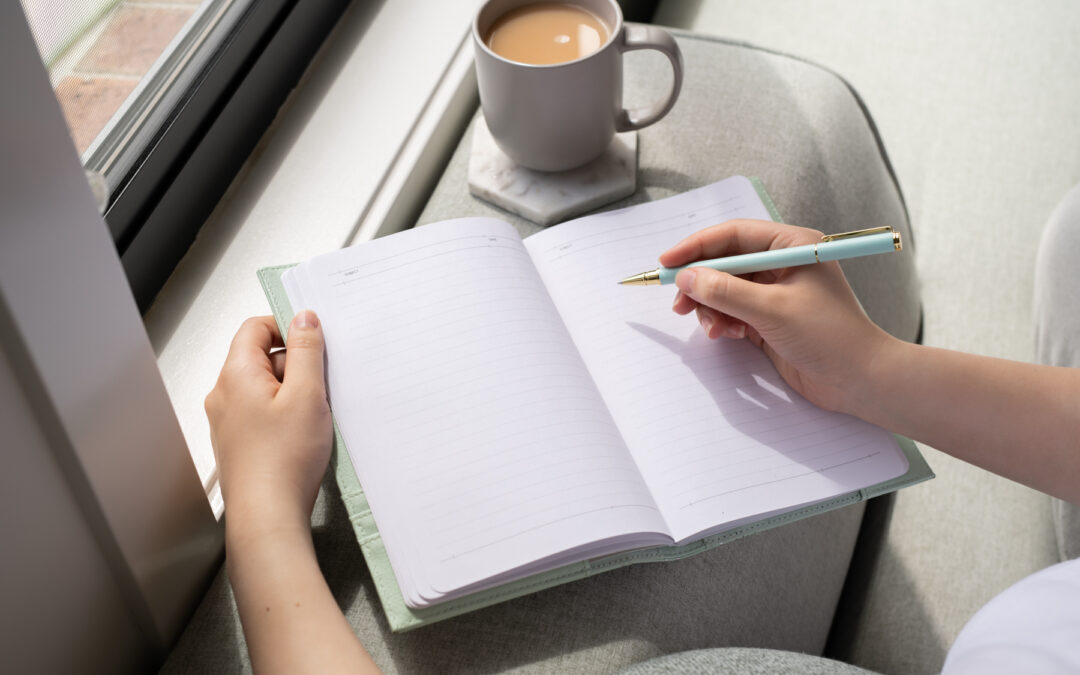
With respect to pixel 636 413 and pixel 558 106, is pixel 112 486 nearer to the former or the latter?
pixel 636 413

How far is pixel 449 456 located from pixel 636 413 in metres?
0.14

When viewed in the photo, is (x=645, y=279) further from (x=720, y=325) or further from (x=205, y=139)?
(x=205, y=139)

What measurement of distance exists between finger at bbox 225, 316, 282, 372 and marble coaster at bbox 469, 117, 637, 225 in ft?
0.83

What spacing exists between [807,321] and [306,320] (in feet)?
1.19

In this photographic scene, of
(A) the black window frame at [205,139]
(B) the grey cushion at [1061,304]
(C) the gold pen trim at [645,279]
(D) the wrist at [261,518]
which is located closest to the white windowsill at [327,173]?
(A) the black window frame at [205,139]

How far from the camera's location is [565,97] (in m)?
0.72

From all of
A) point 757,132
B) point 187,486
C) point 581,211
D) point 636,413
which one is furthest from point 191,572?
point 757,132

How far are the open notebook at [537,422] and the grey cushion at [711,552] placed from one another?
0.03 meters

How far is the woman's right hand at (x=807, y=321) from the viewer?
2.02 feet

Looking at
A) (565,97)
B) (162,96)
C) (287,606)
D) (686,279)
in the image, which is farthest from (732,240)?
(162,96)

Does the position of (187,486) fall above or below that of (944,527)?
above

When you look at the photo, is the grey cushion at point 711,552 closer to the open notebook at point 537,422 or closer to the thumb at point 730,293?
the open notebook at point 537,422

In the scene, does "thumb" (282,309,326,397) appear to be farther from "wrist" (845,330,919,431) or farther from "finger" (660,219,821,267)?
"wrist" (845,330,919,431)

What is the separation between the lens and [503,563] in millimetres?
528
